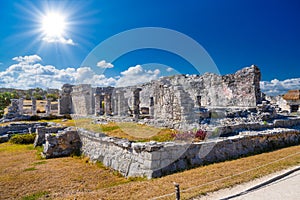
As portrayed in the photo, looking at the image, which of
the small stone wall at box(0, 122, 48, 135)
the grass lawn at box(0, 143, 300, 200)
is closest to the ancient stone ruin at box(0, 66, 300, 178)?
the small stone wall at box(0, 122, 48, 135)

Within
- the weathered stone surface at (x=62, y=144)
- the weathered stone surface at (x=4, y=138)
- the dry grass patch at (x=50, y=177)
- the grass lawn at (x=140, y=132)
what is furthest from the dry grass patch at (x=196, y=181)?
the weathered stone surface at (x=4, y=138)

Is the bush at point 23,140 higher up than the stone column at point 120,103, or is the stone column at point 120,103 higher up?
the stone column at point 120,103

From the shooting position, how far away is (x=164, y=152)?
670 cm

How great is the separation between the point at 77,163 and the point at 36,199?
12.0 ft

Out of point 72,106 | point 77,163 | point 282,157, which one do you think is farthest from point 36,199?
point 72,106

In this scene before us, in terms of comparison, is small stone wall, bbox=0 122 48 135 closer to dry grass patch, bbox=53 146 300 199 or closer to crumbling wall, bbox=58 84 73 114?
dry grass patch, bbox=53 146 300 199

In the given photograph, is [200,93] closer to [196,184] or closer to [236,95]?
[236,95]

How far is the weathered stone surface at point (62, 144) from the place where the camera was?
1034 cm

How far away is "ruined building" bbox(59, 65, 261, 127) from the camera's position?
14172 mm

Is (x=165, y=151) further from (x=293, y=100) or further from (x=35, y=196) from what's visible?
(x=293, y=100)

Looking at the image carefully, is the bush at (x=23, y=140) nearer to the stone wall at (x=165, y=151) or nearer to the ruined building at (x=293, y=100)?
the stone wall at (x=165, y=151)

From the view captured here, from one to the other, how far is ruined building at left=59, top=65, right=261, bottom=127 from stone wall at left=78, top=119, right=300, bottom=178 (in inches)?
189

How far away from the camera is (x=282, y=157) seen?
7.97 meters

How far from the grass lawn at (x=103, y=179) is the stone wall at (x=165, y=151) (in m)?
0.36
